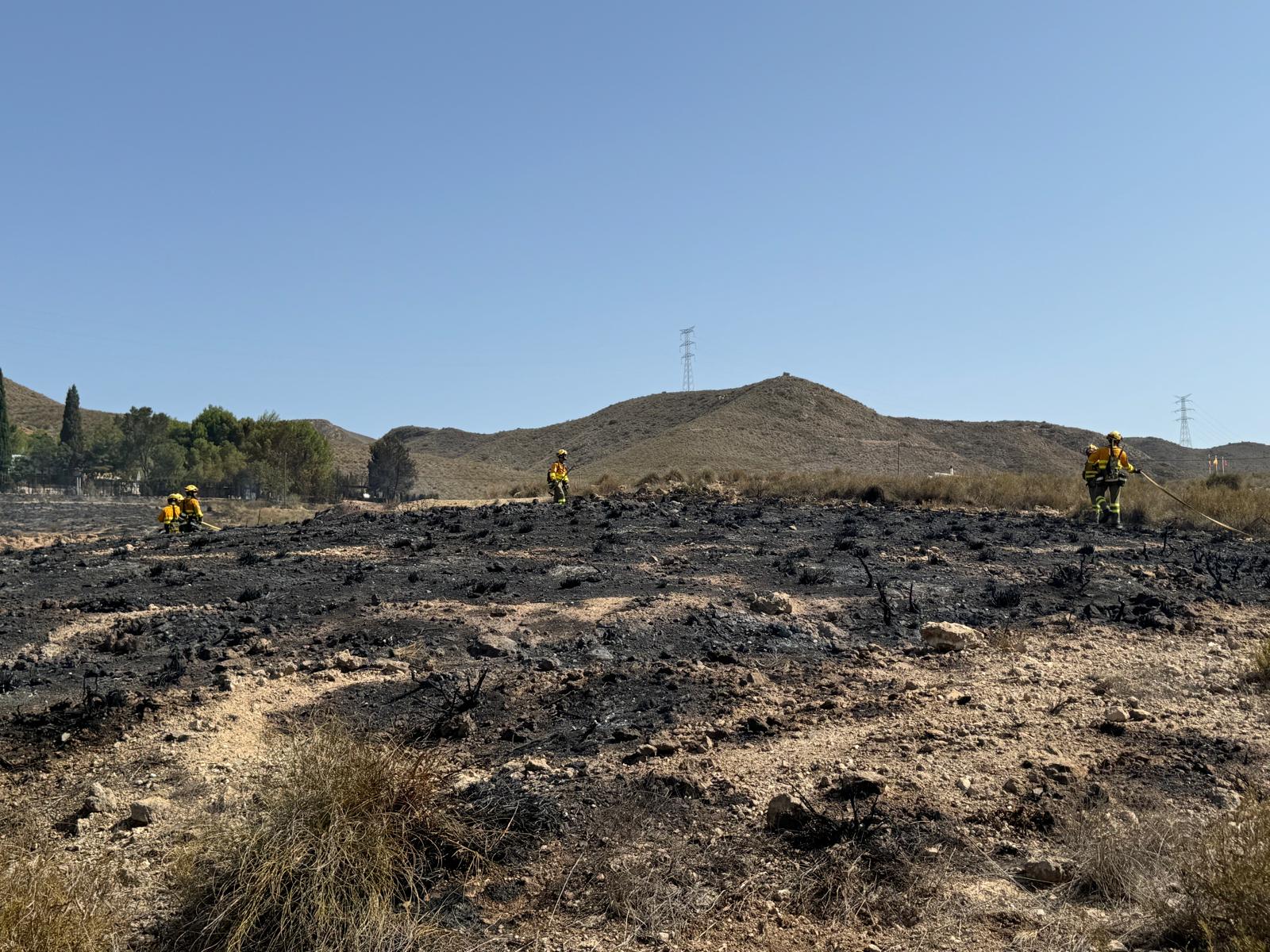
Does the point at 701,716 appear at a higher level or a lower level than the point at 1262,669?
lower

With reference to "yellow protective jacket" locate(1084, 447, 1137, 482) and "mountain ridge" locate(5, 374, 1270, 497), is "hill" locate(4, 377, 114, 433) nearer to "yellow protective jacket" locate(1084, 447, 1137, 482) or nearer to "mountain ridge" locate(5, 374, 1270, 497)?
"mountain ridge" locate(5, 374, 1270, 497)

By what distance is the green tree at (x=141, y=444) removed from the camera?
2344 inches

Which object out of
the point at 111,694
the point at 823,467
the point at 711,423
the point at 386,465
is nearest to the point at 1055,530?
the point at 111,694

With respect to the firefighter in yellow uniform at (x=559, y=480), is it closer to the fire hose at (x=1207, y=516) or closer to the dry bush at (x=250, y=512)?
the fire hose at (x=1207, y=516)

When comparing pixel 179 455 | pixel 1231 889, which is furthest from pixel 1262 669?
pixel 179 455

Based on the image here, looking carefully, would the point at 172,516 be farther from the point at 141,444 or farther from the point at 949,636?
the point at 141,444

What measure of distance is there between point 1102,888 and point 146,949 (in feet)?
14.2

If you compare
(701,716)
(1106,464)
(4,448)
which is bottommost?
(701,716)

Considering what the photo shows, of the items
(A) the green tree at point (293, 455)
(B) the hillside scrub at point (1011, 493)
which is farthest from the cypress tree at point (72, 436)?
(B) the hillside scrub at point (1011, 493)

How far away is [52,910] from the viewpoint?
3820 mm

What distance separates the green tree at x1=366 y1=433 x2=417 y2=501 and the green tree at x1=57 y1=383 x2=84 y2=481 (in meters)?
19.0

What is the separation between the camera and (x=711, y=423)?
84.9 m

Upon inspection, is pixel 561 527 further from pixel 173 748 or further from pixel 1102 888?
pixel 1102 888

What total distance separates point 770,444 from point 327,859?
7648cm
